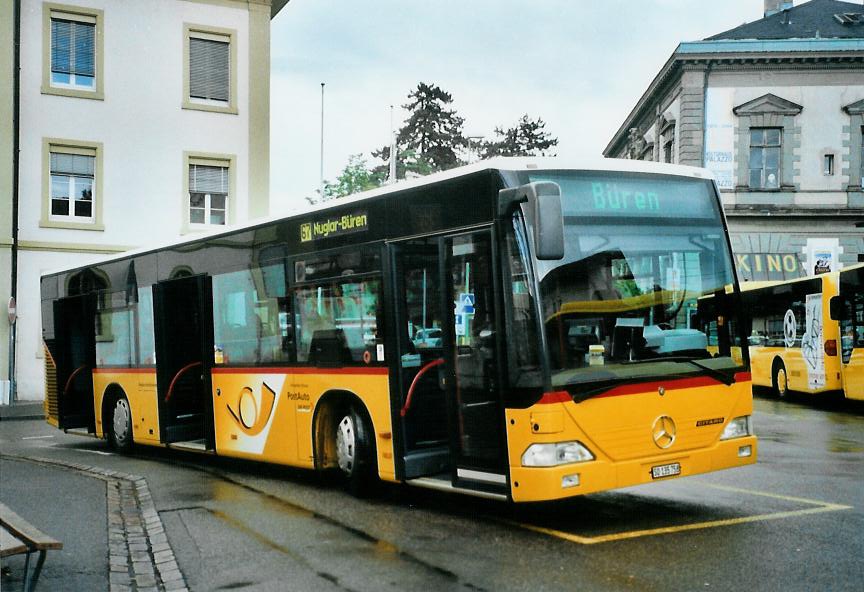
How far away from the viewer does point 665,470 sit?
26.8 ft

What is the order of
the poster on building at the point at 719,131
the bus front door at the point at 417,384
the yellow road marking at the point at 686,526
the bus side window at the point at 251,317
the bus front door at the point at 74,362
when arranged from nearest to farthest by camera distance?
1. the yellow road marking at the point at 686,526
2. the bus front door at the point at 417,384
3. the bus side window at the point at 251,317
4. the bus front door at the point at 74,362
5. the poster on building at the point at 719,131


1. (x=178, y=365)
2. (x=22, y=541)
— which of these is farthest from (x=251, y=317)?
(x=22, y=541)

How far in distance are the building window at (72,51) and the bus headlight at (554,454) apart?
24.3m

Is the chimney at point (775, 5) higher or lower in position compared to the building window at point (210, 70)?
higher

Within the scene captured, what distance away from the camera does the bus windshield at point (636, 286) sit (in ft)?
25.9

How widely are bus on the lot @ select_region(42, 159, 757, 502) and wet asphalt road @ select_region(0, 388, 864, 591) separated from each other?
0.44m

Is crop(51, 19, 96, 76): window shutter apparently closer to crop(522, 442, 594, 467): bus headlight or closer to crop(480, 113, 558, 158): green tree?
crop(522, 442, 594, 467): bus headlight

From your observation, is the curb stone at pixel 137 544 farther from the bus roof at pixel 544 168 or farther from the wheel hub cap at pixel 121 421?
the bus roof at pixel 544 168

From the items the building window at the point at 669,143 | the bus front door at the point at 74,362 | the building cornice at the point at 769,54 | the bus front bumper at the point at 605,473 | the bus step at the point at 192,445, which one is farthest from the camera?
the building window at the point at 669,143

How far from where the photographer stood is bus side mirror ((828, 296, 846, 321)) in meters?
21.1

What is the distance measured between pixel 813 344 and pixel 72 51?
20.8 meters

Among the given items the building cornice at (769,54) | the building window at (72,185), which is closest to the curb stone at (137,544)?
the building window at (72,185)

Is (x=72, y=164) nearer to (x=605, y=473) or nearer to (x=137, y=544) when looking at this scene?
(x=137, y=544)

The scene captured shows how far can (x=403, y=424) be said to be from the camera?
9.38m
